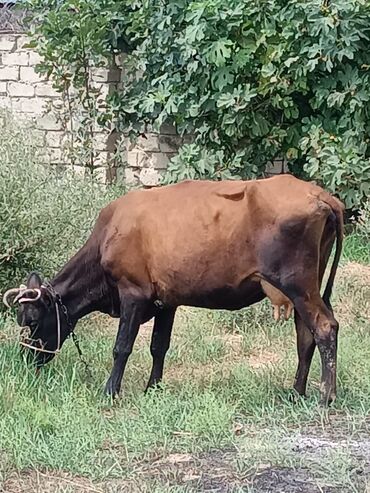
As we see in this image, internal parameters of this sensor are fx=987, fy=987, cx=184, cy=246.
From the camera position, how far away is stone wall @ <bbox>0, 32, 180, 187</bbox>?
11438mm

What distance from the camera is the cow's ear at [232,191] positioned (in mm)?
5930

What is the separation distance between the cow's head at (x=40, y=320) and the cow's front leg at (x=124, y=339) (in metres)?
0.48

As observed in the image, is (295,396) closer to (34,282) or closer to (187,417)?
(187,417)

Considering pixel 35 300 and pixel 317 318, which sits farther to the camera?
pixel 35 300

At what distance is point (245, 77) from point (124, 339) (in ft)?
16.4

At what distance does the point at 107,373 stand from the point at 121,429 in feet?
4.44

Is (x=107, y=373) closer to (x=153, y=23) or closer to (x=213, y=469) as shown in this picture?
(x=213, y=469)

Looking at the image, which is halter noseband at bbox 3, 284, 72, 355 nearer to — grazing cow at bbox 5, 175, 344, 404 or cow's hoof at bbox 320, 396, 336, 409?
grazing cow at bbox 5, 175, 344, 404

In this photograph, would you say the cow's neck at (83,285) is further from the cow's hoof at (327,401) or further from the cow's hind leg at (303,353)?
the cow's hoof at (327,401)

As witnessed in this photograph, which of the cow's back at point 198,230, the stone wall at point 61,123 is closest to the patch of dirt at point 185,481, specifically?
the cow's back at point 198,230

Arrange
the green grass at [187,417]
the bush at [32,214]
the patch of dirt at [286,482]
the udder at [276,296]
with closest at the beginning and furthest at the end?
the patch of dirt at [286,482] → the green grass at [187,417] → the udder at [276,296] → the bush at [32,214]

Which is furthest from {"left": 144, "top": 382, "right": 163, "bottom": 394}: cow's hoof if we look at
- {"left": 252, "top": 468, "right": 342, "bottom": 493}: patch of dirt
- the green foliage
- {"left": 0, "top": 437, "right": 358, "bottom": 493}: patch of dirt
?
the green foliage

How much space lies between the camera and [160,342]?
6418 millimetres

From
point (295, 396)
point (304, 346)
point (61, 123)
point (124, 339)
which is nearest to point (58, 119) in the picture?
point (61, 123)
